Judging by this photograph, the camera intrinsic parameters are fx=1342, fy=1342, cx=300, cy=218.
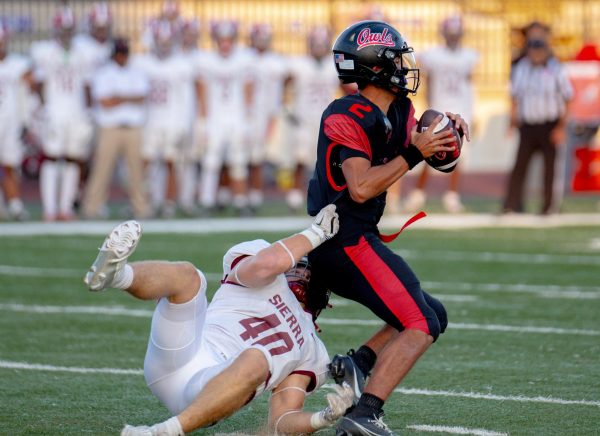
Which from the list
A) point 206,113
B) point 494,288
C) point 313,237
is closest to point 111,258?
point 313,237

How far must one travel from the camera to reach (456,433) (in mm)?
5121

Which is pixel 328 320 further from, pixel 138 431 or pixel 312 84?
pixel 312 84

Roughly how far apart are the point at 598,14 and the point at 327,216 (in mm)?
17900

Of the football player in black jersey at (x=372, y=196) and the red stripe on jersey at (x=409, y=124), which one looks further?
the red stripe on jersey at (x=409, y=124)

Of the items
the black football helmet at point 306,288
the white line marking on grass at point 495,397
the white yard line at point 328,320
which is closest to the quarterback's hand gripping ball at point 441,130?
the black football helmet at point 306,288

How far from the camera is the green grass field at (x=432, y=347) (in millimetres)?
5480

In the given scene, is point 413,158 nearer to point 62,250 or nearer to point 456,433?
point 456,433

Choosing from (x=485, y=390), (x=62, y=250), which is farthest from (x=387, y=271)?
(x=62, y=250)

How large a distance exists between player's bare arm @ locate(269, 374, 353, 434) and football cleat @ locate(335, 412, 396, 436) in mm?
95

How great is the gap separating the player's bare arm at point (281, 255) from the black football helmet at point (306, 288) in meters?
0.32

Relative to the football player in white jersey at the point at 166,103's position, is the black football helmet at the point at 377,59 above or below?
above

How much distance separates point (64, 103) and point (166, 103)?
1292 mm

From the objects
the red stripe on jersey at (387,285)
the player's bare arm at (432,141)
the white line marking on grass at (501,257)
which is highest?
the player's bare arm at (432,141)

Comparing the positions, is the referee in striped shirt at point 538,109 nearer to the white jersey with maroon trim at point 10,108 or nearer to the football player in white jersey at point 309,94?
the football player in white jersey at point 309,94
